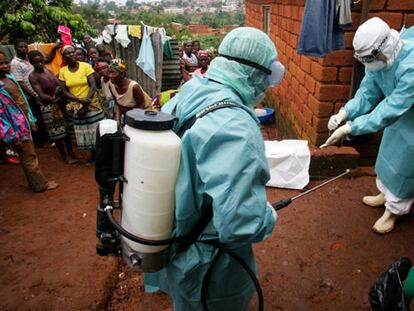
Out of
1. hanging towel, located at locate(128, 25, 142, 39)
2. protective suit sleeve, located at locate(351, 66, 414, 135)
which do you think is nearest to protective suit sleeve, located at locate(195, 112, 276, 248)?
protective suit sleeve, located at locate(351, 66, 414, 135)

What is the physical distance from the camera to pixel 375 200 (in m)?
3.04

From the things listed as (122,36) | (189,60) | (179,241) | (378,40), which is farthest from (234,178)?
(122,36)

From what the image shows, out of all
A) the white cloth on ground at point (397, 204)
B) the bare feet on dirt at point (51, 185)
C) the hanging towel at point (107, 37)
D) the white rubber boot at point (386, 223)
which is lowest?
the bare feet on dirt at point (51, 185)

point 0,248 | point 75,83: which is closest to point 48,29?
point 75,83

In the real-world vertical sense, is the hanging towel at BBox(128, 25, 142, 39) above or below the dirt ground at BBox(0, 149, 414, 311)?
above

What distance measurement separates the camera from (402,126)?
2.49 m

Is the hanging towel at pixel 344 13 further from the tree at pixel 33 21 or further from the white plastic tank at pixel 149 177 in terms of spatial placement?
the tree at pixel 33 21

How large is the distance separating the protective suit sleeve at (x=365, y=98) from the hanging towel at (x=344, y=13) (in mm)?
515

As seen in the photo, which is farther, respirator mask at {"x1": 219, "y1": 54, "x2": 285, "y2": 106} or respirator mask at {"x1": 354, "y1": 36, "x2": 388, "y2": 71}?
respirator mask at {"x1": 354, "y1": 36, "x2": 388, "y2": 71}

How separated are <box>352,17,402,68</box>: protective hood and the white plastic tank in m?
1.81

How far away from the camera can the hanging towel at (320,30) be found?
2980mm

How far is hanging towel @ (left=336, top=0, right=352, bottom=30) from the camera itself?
2924mm

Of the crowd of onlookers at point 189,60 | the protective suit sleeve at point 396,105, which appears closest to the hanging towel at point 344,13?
the protective suit sleeve at point 396,105

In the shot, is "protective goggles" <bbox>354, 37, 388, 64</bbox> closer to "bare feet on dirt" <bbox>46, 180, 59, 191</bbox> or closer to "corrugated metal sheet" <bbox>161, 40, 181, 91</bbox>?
"bare feet on dirt" <bbox>46, 180, 59, 191</bbox>
